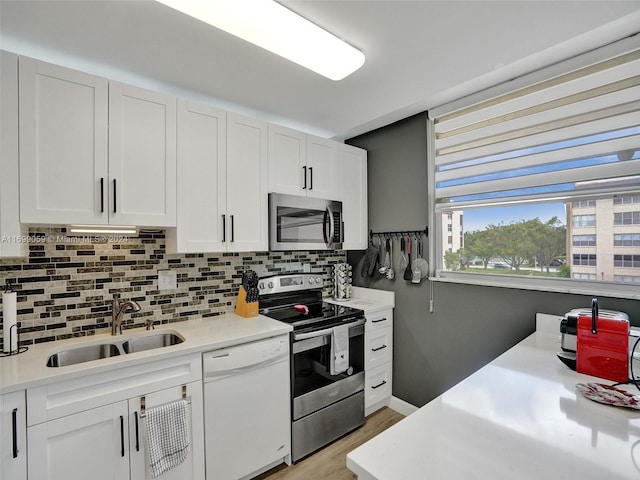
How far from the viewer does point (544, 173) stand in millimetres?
1983

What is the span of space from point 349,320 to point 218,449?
3.89 ft

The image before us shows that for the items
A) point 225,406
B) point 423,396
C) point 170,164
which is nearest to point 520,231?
point 423,396

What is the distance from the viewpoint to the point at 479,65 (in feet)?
6.01

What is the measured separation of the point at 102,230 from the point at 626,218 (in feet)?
9.92

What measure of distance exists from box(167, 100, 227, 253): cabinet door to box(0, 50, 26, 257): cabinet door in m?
0.71

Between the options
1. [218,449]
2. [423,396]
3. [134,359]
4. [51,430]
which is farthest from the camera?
[423,396]

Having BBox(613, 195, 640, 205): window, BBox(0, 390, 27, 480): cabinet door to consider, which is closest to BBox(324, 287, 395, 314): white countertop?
BBox(613, 195, 640, 205): window

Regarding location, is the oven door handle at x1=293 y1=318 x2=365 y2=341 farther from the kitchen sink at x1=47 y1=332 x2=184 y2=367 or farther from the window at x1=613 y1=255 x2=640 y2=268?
the window at x1=613 y1=255 x2=640 y2=268

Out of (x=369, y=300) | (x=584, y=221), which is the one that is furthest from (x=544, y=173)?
(x=369, y=300)

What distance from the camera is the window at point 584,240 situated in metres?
1.85

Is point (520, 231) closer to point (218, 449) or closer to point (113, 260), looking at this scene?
point (218, 449)

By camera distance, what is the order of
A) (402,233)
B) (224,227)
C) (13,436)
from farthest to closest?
1. (402,233)
2. (224,227)
3. (13,436)

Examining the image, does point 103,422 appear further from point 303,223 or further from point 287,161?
point 287,161

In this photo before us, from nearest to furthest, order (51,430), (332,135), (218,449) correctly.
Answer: (51,430) < (218,449) < (332,135)
